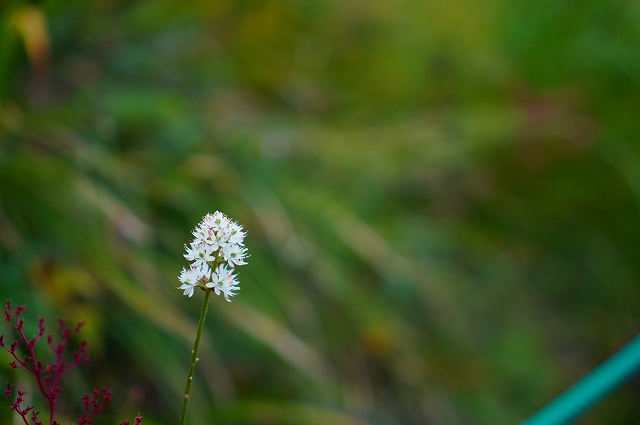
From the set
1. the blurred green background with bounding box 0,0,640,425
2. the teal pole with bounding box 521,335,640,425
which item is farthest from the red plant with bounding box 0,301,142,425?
the blurred green background with bounding box 0,0,640,425

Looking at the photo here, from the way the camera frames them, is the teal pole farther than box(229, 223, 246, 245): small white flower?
Yes

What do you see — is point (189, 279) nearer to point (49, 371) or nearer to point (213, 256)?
point (213, 256)

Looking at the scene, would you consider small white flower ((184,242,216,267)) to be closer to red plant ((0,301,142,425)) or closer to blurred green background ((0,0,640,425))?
red plant ((0,301,142,425))

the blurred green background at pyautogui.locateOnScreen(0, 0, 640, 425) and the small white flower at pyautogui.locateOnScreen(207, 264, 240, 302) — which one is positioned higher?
the blurred green background at pyautogui.locateOnScreen(0, 0, 640, 425)

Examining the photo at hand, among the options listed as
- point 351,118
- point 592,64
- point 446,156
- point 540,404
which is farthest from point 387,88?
point 540,404

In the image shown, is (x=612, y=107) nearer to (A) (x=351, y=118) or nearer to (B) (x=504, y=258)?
(B) (x=504, y=258)

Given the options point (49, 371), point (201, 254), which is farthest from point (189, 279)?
point (49, 371)

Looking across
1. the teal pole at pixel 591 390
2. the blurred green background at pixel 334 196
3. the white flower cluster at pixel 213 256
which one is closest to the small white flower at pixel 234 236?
the white flower cluster at pixel 213 256
